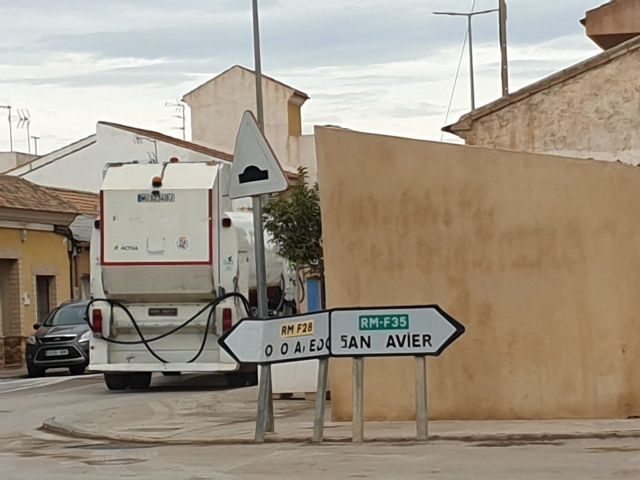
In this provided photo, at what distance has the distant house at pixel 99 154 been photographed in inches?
1937

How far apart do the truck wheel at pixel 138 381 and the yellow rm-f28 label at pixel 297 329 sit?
9.86 metres

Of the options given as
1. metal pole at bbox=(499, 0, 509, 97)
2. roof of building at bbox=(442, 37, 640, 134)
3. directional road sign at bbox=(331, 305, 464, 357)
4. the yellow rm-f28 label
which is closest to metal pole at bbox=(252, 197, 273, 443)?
the yellow rm-f28 label

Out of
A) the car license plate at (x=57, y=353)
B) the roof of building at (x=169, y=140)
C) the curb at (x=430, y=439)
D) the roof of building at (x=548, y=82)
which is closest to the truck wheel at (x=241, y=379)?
the roof of building at (x=548, y=82)

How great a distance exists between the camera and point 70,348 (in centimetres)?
2852

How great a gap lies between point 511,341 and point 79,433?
4.95 m

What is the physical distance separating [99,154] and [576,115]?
115ft

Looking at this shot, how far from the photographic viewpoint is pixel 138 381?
22781 mm

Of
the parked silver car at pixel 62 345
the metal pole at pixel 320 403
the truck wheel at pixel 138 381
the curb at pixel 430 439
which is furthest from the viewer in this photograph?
the parked silver car at pixel 62 345

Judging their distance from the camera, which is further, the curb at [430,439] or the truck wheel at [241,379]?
the truck wheel at [241,379]

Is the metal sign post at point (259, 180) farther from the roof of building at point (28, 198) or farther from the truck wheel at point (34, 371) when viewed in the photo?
the roof of building at point (28, 198)

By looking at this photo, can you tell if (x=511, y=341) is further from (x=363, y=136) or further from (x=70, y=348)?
(x=70, y=348)

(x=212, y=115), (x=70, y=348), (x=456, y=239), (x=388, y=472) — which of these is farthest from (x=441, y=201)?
(x=212, y=115)

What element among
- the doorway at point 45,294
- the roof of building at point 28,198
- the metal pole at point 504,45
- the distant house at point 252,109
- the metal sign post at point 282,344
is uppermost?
the distant house at point 252,109

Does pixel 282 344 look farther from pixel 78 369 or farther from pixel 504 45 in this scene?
pixel 78 369
